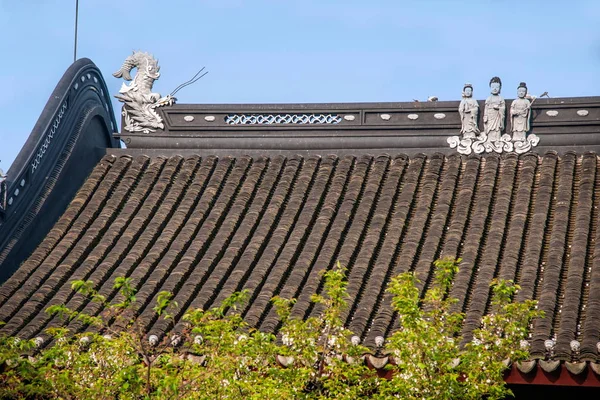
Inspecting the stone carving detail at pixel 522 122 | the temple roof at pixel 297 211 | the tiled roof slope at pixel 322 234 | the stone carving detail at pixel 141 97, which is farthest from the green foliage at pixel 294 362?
the stone carving detail at pixel 141 97

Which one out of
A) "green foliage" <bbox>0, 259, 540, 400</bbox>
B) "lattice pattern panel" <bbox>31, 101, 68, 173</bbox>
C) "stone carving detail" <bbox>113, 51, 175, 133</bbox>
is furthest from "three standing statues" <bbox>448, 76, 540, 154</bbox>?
"green foliage" <bbox>0, 259, 540, 400</bbox>

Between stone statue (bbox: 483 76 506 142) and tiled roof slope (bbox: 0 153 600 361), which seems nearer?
tiled roof slope (bbox: 0 153 600 361)

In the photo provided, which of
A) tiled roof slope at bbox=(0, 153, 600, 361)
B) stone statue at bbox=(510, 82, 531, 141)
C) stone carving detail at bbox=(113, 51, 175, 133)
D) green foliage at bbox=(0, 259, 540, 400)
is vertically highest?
stone statue at bbox=(510, 82, 531, 141)

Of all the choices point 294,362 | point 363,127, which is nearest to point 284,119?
point 363,127

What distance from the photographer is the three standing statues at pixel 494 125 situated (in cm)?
1784

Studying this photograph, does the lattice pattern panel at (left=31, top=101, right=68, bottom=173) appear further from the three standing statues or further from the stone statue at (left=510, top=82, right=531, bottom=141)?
the stone statue at (left=510, top=82, right=531, bottom=141)

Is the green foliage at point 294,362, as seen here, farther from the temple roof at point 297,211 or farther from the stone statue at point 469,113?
the stone statue at point 469,113

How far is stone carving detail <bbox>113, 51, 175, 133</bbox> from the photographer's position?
63.4 feet

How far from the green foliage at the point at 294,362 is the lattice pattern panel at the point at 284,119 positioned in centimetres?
800

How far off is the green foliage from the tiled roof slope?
2.53 metres

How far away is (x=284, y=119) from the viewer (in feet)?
62.8

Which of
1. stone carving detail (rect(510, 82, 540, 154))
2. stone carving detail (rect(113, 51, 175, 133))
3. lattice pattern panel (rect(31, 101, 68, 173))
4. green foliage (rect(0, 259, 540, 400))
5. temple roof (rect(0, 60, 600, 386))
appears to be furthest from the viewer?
stone carving detail (rect(113, 51, 175, 133))

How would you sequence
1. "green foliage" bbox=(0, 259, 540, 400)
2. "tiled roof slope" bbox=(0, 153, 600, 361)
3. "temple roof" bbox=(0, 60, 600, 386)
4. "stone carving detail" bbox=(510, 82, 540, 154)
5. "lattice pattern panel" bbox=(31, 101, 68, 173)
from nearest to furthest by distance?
"green foliage" bbox=(0, 259, 540, 400)
"tiled roof slope" bbox=(0, 153, 600, 361)
"temple roof" bbox=(0, 60, 600, 386)
"lattice pattern panel" bbox=(31, 101, 68, 173)
"stone carving detail" bbox=(510, 82, 540, 154)

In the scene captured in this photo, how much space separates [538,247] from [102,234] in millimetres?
6019
